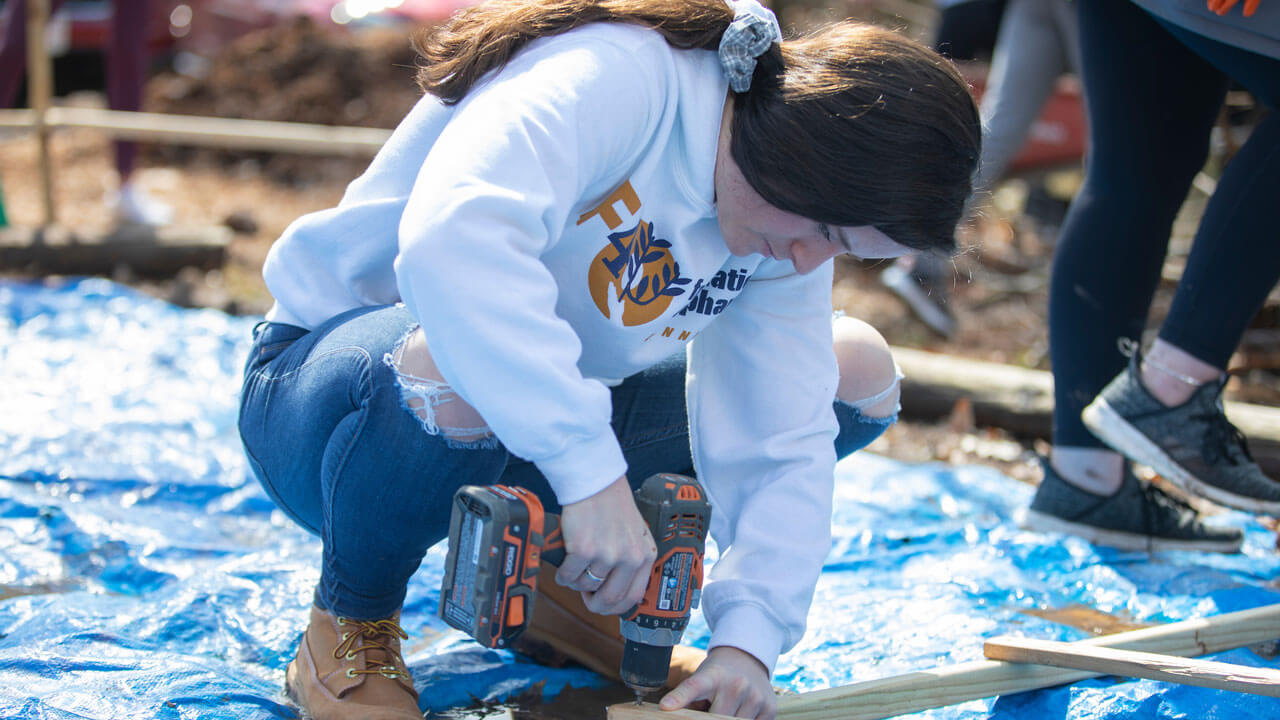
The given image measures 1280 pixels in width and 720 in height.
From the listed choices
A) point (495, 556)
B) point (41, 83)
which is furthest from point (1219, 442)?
point (41, 83)

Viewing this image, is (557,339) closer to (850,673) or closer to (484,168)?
(484,168)

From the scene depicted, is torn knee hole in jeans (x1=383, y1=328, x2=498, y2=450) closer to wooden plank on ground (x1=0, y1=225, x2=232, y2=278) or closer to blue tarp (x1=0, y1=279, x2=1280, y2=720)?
blue tarp (x1=0, y1=279, x2=1280, y2=720)

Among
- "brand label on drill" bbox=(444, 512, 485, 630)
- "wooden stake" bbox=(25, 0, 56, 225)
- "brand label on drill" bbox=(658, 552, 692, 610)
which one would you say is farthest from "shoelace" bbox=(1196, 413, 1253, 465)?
"wooden stake" bbox=(25, 0, 56, 225)

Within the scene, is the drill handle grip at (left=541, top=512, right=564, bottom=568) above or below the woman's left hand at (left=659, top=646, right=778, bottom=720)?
above

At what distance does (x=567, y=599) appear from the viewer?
Result: 6.31 ft

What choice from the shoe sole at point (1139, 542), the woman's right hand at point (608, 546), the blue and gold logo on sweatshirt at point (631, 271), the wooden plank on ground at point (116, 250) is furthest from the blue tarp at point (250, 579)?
the wooden plank on ground at point (116, 250)

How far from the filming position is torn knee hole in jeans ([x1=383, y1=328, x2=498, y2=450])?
143 centimetres

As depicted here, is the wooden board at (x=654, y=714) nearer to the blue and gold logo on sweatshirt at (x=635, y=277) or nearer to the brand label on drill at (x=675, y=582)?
the brand label on drill at (x=675, y=582)

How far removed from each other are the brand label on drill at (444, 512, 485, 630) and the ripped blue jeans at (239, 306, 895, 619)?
15cm

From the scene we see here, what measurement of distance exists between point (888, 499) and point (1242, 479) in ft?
2.66

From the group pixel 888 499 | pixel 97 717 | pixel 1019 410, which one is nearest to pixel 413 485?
pixel 97 717

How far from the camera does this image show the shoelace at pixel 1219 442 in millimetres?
2158

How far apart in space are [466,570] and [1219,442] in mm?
1605

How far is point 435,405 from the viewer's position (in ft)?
4.70
